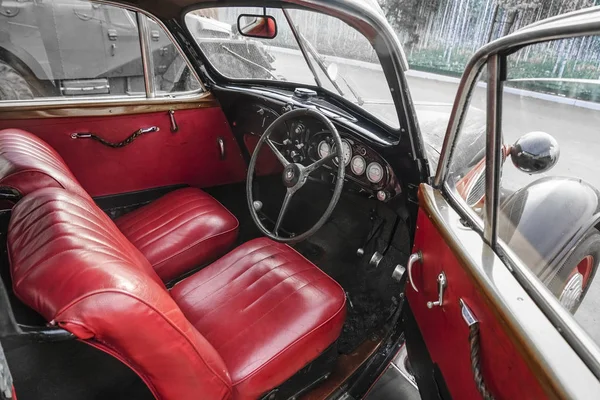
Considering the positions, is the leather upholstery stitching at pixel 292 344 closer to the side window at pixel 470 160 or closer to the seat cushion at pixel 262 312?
the seat cushion at pixel 262 312

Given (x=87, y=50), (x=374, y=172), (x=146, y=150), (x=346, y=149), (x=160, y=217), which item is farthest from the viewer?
(x=87, y=50)

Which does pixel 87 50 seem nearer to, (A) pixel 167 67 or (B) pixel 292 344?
(A) pixel 167 67

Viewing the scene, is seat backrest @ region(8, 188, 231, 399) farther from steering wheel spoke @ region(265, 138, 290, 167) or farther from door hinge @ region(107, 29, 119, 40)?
door hinge @ region(107, 29, 119, 40)

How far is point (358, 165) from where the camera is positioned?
1.76 metres

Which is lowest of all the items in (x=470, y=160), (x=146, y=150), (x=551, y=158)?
(x=146, y=150)

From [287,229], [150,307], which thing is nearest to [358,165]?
[287,229]

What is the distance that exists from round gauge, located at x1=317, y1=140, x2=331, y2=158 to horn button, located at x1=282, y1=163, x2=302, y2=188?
19 cm

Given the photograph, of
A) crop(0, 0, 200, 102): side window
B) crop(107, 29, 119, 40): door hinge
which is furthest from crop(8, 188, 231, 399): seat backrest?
crop(107, 29, 119, 40): door hinge

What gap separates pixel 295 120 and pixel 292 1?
23.4 inches

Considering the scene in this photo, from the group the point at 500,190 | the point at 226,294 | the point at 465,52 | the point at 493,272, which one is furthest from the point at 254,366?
the point at 465,52

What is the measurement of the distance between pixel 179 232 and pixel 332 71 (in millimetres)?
1090

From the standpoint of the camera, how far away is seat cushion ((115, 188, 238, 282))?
1.78 m

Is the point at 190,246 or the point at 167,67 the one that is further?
the point at 167,67

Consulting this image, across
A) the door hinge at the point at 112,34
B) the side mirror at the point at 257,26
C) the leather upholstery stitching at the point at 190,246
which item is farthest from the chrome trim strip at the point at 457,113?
the door hinge at the point at 112,34
